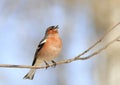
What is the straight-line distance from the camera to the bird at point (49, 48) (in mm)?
7219

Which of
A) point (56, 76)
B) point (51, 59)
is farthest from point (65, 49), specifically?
point (51, 59)

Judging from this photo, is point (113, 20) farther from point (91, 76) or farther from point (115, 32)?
point (91, 76)

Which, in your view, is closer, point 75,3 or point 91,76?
point 91,76

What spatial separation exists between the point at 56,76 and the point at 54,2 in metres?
1.96

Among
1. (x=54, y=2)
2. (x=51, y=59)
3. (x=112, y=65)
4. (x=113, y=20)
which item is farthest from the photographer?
(x=54, y=2)

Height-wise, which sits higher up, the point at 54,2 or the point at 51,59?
the point at 51,59

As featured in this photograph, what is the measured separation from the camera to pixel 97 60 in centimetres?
1180

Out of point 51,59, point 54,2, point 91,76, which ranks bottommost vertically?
point 91,76

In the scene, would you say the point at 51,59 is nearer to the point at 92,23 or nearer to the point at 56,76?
the point at 56,76

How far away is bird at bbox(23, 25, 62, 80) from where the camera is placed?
7.22m

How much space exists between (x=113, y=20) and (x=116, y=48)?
23.2 inches

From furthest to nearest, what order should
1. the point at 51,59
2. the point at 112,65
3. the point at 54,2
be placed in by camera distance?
the point at 54,2 → the point at 112,65 → the point at 51,59

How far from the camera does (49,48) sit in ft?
24.0

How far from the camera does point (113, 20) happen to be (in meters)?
11.9
